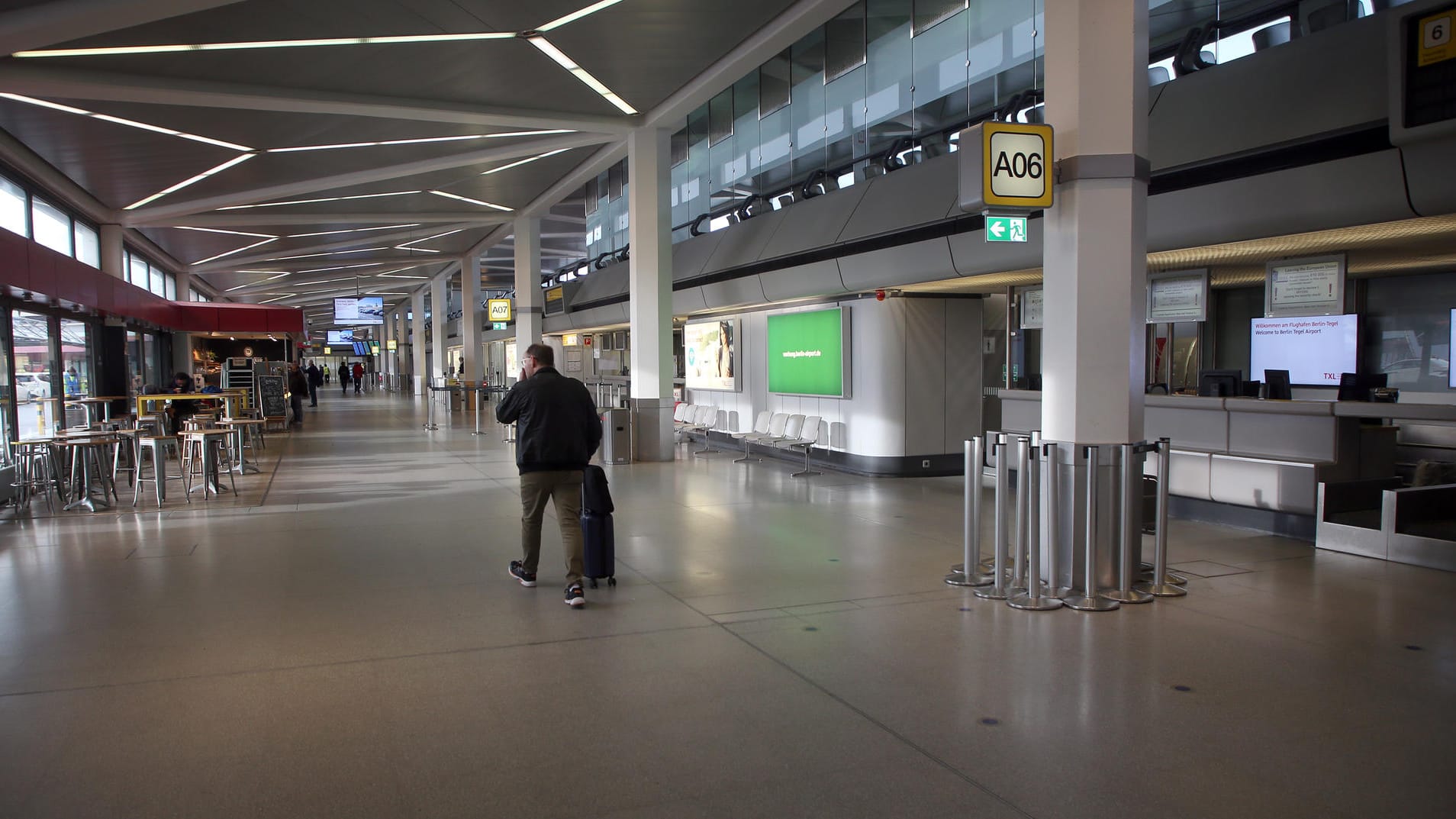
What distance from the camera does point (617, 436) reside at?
14148 millimetres

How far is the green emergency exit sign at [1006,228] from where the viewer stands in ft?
21.1

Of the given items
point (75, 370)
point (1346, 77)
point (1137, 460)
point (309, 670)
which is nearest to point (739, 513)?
point (1137, 460)

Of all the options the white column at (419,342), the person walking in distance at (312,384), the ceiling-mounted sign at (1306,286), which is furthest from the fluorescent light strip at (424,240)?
the ceiling-mounted sign at (1306,286)

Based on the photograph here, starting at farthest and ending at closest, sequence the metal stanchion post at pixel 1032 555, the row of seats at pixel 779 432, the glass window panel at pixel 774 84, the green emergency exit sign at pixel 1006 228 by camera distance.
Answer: the glass window panel at pixel 774 84, the row of seats at pixel 779 432, the green emergency exit sign at pixel 1006 228, the metal stanchion post at pixel 1032 555

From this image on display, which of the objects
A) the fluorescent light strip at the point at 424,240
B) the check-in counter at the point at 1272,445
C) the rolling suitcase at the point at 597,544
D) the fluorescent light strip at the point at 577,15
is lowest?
the rolling suitcase at the point at 597,544

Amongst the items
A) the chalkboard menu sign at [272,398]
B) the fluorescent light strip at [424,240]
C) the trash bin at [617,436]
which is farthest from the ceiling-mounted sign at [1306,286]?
the chalkboard menu sign at [272,398]

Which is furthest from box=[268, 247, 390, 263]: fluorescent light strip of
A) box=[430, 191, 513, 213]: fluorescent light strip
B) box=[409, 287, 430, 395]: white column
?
box=[409, 287, 430, 395]: white column

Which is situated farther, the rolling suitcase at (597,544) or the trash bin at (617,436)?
the trash bin at (617,436)

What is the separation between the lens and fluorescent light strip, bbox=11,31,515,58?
9086 millimetres

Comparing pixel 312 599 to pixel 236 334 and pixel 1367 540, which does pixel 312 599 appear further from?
pixel 236 334

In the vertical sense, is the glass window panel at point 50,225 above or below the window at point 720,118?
below

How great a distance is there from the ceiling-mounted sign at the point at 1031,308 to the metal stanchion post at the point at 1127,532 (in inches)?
237

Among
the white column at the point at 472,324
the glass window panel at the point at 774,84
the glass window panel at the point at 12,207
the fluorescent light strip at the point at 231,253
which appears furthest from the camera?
the white column at the point at 472,324

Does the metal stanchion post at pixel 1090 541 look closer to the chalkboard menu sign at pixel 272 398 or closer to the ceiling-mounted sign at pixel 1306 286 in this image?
the ceiling-mounted sign at pixel 1306 286
